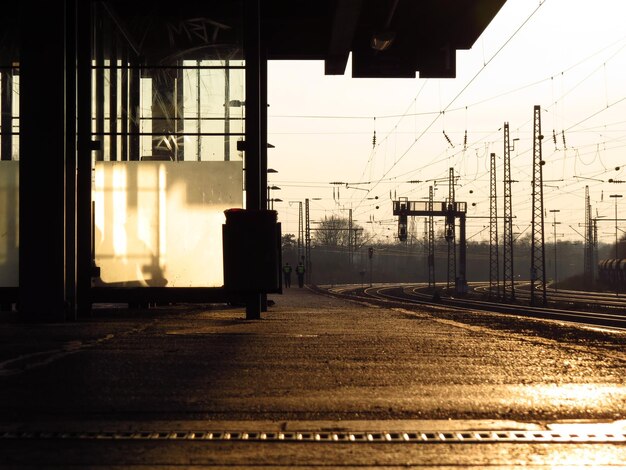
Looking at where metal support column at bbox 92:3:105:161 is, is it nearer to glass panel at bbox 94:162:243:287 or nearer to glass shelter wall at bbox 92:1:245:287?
glass shelter wall at bbox 92:1:245:287

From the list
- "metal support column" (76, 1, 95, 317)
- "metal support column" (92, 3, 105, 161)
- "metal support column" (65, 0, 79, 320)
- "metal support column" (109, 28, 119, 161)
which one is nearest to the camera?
"metal support column" (65, 0, 79, 320)

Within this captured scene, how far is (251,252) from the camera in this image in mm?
15719

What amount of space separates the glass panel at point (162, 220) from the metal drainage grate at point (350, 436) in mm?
12497

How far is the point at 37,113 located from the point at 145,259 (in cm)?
402

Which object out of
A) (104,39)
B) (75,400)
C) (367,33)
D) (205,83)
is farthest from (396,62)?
(75,400)

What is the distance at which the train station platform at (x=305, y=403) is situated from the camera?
4836 millimetres

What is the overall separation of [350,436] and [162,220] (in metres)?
12.9

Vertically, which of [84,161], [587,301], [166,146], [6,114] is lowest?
[587,301]

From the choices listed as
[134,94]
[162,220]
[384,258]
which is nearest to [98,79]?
[134,94]

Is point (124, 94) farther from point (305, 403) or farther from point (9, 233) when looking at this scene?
point (305, 403)

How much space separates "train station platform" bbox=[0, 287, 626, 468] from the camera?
4.84 metres

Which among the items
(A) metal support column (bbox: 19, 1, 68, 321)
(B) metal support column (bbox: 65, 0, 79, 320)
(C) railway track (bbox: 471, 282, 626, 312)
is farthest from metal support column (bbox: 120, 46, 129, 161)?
(C) railway track (bbox: 471, 282, 626, 312)

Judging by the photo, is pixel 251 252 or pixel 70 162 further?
pixel 251 252

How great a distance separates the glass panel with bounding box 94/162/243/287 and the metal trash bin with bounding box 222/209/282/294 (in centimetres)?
202
